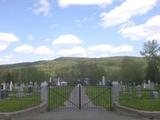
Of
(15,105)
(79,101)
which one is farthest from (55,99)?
(15,105)

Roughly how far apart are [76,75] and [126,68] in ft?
157

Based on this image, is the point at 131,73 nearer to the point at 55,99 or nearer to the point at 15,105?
the point at 55,99

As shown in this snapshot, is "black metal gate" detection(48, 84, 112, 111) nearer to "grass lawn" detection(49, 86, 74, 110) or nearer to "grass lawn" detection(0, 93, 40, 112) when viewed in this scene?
"grass lawn" detection(49, 86, 74, 110)

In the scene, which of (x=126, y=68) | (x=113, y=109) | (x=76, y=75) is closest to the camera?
(x=113, y=109)

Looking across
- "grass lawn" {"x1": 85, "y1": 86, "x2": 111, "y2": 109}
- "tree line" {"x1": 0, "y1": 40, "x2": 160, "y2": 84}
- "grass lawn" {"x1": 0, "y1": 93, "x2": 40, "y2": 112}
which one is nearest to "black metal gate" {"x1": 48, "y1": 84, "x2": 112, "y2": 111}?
"grass lawn" {"x1": 85, "y1": 86, "x2": 111, "y2": 109}

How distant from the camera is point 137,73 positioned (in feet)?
302

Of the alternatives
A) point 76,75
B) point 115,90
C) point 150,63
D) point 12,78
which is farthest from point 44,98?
point 76,75

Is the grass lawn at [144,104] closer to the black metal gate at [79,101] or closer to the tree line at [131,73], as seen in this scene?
the black metal gate at [79,101]

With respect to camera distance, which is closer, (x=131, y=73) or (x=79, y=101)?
(x=79, y=101)

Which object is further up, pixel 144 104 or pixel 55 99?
pixel 55 99

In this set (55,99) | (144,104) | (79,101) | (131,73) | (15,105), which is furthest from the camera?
(131,73)

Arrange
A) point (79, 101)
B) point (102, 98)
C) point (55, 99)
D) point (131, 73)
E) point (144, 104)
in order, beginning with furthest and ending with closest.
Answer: point (131, 73), point (102, 98), point (55, 99), point (79, 101), point (144, 104)

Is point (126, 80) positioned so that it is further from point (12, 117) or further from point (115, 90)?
point (12, 117)

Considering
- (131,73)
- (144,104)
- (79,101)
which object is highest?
(131,73)
